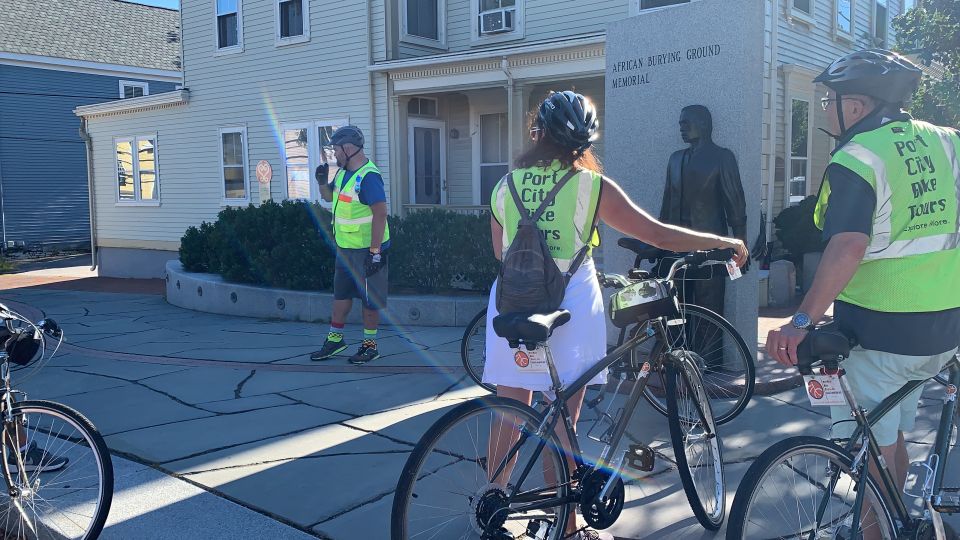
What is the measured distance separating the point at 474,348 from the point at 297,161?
11.3 meters

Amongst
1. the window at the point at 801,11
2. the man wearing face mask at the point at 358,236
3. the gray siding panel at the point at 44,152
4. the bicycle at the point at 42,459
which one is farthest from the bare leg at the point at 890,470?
the gray siding panel at the point at 44,152

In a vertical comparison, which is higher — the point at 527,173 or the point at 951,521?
the point at 527,173

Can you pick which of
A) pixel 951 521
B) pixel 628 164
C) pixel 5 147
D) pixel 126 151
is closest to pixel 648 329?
pixel 951 521

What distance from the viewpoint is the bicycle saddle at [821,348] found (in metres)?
2.70

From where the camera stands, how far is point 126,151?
20484 millimetres

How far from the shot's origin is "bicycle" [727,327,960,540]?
2.65 m

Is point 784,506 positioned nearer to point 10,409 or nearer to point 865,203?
point 865,203

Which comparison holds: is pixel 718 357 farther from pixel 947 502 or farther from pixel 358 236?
pixel 358 236

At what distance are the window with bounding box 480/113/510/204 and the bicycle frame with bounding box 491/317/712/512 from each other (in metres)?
12.3

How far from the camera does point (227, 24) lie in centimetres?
1800

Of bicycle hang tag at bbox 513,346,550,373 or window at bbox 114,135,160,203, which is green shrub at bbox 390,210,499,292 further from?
window at bbox 114,135,160,203

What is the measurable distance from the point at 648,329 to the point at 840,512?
104 cm

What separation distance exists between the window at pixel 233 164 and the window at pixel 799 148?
11.0m

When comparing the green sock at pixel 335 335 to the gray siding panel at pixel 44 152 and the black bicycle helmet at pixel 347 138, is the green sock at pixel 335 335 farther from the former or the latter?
the gray siding panel at pixel 44 152
